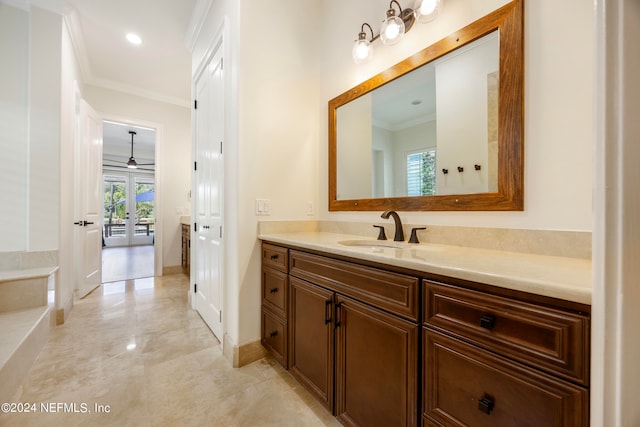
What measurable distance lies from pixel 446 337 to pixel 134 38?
157 inches

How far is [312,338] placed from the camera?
4.49 ft

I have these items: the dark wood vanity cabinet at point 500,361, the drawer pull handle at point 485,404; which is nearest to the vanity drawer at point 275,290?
the dark wood vanity cabinet at point 500,361

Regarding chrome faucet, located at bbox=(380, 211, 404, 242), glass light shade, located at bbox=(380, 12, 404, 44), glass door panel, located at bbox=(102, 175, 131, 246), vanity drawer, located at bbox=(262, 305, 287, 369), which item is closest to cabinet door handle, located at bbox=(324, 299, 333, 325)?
vanity drawer, located at bbox=(262, 305, 287, 369)

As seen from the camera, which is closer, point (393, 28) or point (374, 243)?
point (393, 28)

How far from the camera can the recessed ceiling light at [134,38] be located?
2.82m

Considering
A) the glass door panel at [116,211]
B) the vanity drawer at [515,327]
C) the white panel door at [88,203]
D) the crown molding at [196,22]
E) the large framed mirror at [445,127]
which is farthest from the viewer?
the glass door panel at [116,211]

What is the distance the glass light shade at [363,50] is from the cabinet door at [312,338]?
4.93ft

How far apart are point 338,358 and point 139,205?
9.47 metres

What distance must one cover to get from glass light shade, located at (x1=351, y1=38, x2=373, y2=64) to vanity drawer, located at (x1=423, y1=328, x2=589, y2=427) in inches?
65.6

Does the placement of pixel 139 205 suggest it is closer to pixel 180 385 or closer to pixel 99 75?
pixel 99 75

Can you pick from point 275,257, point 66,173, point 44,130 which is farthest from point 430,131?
point 66,173

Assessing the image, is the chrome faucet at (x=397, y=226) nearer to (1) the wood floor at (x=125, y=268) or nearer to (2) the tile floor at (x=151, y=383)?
(2) the tile floor at (x=151, y=383)

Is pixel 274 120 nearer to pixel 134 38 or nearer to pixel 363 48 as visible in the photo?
pixel 363 48

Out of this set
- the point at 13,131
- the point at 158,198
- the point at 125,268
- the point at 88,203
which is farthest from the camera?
the point at 125,268
